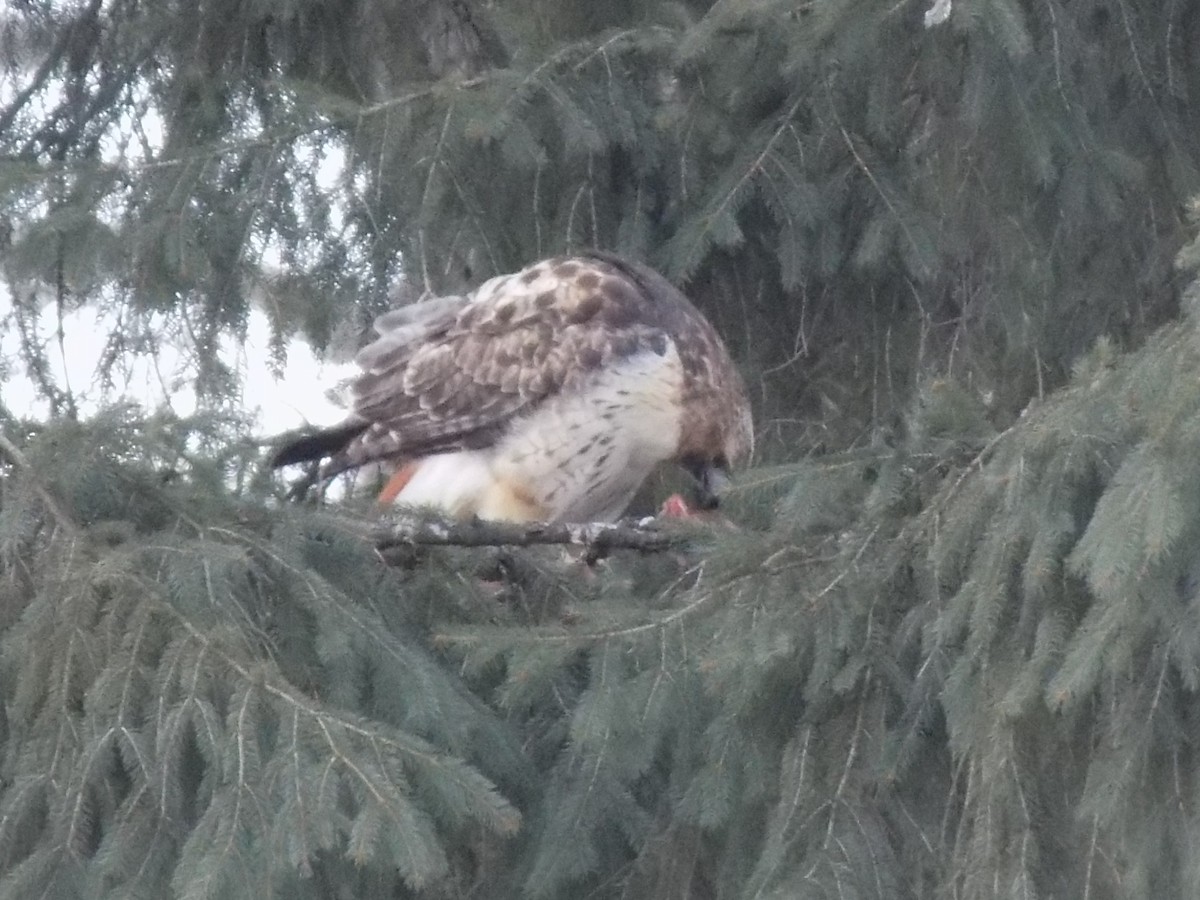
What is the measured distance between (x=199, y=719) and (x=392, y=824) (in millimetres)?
330

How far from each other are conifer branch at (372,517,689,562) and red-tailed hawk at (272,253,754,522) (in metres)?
0.66

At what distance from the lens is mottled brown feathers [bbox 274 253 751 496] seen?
4.75 m

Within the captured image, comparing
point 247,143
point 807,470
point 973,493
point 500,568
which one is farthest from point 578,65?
point 973,493

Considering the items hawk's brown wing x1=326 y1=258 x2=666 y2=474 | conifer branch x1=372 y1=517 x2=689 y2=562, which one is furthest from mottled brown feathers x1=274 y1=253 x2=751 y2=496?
conifer branch x1=372 y1=517 x2=689 y2=562

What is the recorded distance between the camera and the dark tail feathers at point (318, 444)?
15.8ft

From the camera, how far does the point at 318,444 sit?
4.89m

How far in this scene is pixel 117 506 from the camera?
9.73 feet

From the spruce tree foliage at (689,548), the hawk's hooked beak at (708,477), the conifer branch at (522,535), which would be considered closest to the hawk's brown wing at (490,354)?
the spruce tree foliage at (689,548)

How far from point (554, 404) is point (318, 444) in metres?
0.65

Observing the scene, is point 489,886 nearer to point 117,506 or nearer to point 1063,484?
point 117,506

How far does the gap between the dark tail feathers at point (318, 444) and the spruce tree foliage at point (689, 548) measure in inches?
18.0

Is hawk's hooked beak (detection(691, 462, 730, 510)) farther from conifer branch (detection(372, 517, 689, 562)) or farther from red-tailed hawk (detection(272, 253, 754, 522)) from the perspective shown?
conifer branch (detection(372, 517, 689, 562))

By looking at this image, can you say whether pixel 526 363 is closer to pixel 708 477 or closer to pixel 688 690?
pixel 708 477

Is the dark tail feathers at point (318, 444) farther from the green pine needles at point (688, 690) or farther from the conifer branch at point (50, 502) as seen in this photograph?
the conifer branch at point (50, 502)
